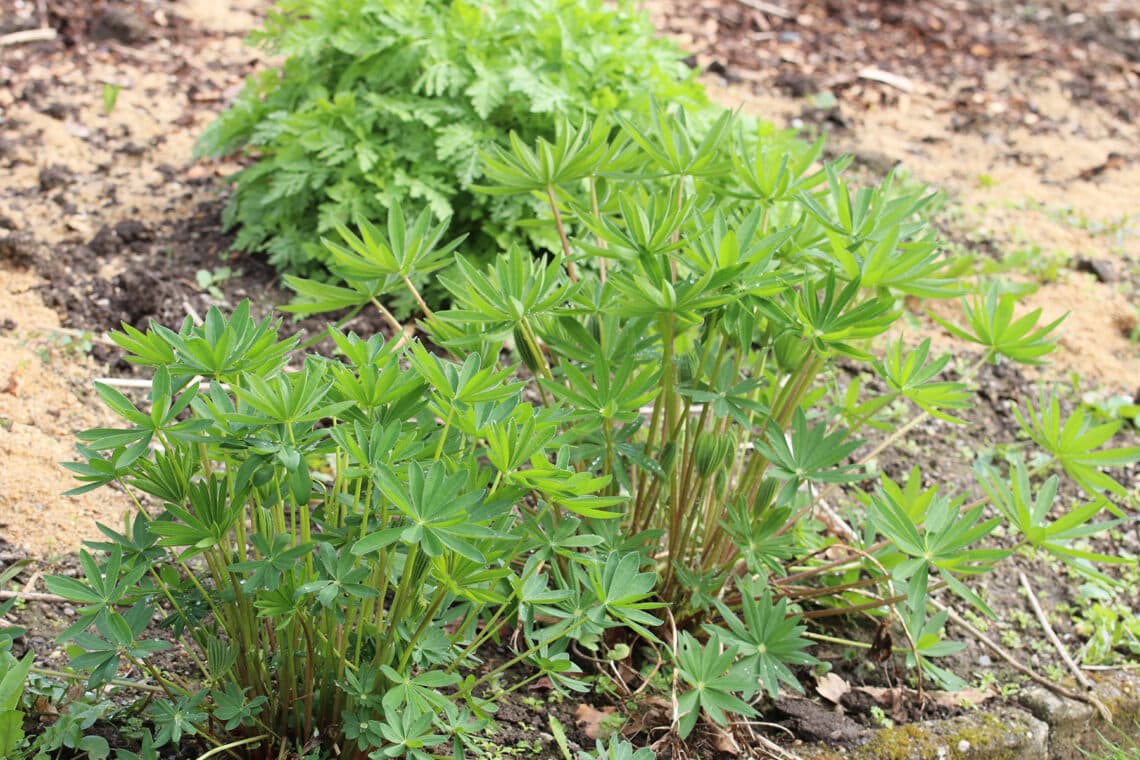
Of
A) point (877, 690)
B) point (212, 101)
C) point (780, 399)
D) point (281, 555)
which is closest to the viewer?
point (281, 555)

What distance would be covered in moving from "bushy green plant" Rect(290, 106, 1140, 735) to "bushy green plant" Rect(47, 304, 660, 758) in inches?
6.6

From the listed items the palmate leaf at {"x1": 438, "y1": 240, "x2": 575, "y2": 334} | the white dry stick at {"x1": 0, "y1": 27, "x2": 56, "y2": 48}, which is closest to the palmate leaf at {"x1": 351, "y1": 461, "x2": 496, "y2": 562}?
the palmate leaf at {"x1": 438, "y1": 240, "x2": 575, "y2": 334}

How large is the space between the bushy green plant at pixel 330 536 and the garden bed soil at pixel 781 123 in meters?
0.49

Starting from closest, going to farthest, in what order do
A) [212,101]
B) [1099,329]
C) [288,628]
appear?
[288,628]
[1099,329]
[212,101]

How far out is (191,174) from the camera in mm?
4070

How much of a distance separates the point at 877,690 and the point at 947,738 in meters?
0.20

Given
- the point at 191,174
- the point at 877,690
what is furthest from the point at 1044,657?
the point at 191,174

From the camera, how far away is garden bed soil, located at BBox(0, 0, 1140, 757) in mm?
2643

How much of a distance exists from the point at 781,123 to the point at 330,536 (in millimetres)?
3637

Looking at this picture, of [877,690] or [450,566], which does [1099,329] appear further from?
[450,566]

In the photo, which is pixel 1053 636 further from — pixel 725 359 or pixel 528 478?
pixel 528 478

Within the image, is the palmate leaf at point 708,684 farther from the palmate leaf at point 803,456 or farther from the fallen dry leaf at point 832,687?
the fallen dry leaf at point 832,687

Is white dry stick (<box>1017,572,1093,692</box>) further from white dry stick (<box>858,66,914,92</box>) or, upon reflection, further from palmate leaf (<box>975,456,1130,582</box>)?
white dry stick (<box>858,66,914,92</box>)

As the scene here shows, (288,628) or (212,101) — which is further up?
(288,628)
